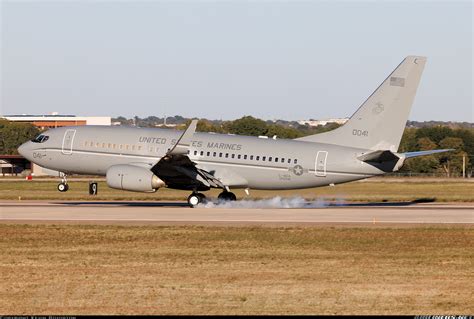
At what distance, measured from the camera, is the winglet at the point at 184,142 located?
4831 cm

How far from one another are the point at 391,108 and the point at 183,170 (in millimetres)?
11652

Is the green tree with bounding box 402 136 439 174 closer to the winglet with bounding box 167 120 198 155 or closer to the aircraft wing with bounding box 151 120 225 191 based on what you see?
the aircraft wing with bounding box 151 120 225 191

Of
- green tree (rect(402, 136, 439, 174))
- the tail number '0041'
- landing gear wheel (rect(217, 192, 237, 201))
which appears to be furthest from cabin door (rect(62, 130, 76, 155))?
green tree (rect(402, 136, 439, 174))

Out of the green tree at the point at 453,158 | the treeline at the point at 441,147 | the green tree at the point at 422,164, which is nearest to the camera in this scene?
the green tree at the point at 422,164

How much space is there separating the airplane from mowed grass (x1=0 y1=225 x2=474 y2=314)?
11.5 metres

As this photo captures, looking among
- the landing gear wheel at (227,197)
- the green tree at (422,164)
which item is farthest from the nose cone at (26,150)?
the green tree at (422,164)

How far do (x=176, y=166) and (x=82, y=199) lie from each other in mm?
13096

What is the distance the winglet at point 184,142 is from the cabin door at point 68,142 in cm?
747

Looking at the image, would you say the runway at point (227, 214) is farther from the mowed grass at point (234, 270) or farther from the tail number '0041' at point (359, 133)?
the tail number '0041' at point (359, 133)

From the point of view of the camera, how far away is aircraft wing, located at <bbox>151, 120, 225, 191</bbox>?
160ft

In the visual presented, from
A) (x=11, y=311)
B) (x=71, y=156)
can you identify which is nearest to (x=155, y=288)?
(x=11, y=311)

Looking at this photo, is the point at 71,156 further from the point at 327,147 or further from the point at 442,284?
the point at 442,284

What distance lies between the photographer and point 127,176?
4966cm

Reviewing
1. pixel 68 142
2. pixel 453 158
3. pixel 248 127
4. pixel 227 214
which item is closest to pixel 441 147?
pixel 453 158
